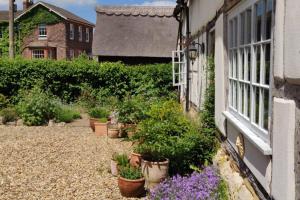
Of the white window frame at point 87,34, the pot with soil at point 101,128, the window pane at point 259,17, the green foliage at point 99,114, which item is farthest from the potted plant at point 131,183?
the white window frame at point 87,34

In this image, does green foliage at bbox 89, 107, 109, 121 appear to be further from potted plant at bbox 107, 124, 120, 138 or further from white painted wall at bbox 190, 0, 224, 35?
white painted wall at bbox 190, 0, 224, 35

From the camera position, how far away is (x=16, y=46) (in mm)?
38781

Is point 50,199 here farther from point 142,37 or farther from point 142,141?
point 142,37

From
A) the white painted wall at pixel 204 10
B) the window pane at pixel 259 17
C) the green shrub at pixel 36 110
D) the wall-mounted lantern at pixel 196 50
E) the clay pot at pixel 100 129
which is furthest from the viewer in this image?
the green shrub at pixel 36 110

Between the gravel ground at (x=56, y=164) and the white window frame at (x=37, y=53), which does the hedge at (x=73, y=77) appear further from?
the white window frame at (x=37, y=53)

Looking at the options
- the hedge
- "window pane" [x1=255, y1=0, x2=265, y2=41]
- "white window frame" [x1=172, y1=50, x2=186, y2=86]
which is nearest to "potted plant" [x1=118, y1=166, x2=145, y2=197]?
"window pane" [x1=255, y1=0, x2=265, y2=41]

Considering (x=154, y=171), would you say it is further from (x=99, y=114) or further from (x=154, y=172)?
(x=99, y=114)

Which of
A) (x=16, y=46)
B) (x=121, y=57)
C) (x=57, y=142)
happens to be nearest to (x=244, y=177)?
(x=57, y=142)

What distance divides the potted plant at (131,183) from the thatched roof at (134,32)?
50.0 ft

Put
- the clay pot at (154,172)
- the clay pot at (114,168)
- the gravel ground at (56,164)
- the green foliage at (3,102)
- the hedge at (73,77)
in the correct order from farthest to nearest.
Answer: the hedge at (73,77) → the green foliage at (3,102) → the clay pot at (114,168) → the gravel ground at (56,164) → the clay pot at (154,172)

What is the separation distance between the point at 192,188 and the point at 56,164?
3751 millimetres

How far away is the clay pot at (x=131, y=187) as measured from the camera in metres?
6.10

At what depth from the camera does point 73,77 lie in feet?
56.3

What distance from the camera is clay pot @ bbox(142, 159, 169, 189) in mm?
6328
